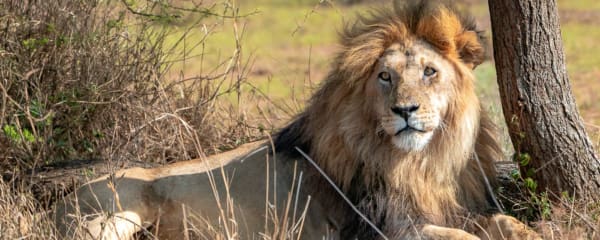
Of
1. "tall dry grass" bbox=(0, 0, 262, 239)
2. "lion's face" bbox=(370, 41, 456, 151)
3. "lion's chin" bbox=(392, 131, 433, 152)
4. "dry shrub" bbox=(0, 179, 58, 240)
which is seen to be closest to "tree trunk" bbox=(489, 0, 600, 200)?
"lion's face" bbox=(370, 41, 456, 151)

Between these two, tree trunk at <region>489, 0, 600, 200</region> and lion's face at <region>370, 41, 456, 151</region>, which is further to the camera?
tree trunk at <region>489, 0, 600, 200</region>

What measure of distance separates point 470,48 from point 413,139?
1.84 feet

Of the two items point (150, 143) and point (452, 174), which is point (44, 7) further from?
point (452, 174)

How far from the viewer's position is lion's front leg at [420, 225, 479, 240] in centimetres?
439

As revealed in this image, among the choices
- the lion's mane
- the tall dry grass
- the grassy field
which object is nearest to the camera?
the lion's mane

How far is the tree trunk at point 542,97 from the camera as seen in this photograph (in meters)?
4.54

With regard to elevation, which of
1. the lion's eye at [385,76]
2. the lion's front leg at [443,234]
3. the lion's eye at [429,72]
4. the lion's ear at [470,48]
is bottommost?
the lion's front leg at [443,234]

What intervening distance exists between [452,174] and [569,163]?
538mm

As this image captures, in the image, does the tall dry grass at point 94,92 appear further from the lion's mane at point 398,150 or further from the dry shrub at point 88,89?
the lion's mane at point 398,150

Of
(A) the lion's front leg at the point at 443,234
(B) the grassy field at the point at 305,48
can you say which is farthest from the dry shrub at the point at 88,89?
(B) the grassy field at the point at 305,48

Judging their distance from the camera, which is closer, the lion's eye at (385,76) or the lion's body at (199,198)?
the lion's eye at (385,76)

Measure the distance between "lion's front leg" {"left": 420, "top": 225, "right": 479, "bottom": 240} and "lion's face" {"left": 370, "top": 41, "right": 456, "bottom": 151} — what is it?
37cm

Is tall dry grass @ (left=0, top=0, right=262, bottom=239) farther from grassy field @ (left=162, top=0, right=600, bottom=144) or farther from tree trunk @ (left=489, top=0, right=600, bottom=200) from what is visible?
grassy field @ (left=162, top=0, right=600, bottom=144)

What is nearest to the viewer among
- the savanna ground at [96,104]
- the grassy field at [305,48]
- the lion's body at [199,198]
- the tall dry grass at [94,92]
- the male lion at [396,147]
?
the male lion at [396,147]
